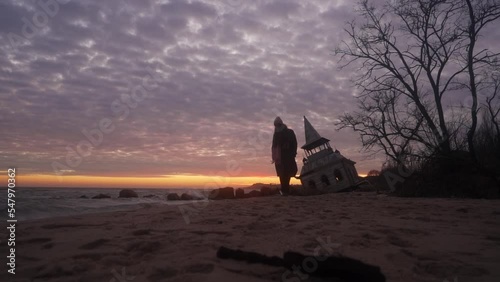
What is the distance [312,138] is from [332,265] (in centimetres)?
1970

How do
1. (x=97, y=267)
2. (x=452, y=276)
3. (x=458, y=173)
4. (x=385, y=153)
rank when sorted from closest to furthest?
(x=452, y=276)
(x=97, y=267)
(x=458, y=173)
(x=385, y=153)

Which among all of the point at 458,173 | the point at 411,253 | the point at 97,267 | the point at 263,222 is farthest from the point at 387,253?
the point at 458,173

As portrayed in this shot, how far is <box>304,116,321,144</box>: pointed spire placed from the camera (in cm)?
2149

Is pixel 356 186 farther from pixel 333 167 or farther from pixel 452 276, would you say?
pixel 452 276

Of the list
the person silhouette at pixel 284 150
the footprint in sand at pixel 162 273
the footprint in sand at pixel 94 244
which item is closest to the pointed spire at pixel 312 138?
the person silhouette at pixel 284 150

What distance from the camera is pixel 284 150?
1112 centimetres

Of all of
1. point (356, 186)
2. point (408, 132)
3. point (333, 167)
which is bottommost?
point (356, 186)

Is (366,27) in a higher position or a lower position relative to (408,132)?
higher

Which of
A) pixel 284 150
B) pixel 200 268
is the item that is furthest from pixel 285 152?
pixel 200 268

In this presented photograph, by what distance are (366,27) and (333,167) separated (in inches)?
362

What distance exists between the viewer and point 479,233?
3742 mm

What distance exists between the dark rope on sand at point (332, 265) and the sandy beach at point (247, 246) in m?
0.08

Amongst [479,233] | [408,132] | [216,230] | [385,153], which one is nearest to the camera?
[479,233]

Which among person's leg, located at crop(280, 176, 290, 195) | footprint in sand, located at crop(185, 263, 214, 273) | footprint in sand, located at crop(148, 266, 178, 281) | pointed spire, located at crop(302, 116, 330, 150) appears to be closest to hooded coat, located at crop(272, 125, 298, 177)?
person's leg, located at crop(280, 176, 290, 195)
